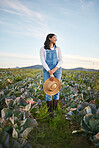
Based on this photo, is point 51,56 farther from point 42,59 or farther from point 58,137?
point 58,137

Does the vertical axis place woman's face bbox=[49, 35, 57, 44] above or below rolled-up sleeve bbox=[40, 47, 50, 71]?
above

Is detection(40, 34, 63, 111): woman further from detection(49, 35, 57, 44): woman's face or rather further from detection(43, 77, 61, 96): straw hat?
detection(43, 77, 61, 96): straw hat

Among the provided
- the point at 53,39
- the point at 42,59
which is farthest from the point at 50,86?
the point at 53,39

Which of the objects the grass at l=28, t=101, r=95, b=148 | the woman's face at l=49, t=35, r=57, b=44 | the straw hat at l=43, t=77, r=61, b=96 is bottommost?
the grass at l=28, t=101, r=95, b=148

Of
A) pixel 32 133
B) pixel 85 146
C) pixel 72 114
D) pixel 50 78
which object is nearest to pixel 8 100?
pixel 32 133

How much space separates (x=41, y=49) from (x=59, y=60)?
0.52m

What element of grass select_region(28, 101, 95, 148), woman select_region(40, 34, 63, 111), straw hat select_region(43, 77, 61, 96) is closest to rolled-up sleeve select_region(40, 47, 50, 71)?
woman select_region(40, 34, 63, 111)

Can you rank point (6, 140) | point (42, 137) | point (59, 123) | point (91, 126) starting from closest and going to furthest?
point (6, 140)
point (91, 126)
point (42, 137)
point (59, 123)

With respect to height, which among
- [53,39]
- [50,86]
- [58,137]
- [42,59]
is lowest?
[58,137]

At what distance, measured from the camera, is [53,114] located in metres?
3.79

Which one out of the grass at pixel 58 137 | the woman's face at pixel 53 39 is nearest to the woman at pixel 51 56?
the woman's face at pixel 53 39

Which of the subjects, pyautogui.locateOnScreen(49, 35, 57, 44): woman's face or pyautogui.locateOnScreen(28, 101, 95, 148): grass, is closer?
pyautogui.locateOnScreen(28, 101, 95, 148): grass

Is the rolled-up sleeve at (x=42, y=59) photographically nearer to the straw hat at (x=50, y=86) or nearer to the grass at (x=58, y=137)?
the straw hat at (x=50, y=86)

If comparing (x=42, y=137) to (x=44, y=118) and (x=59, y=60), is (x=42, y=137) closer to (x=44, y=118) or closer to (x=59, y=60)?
(x=44, y=118)
